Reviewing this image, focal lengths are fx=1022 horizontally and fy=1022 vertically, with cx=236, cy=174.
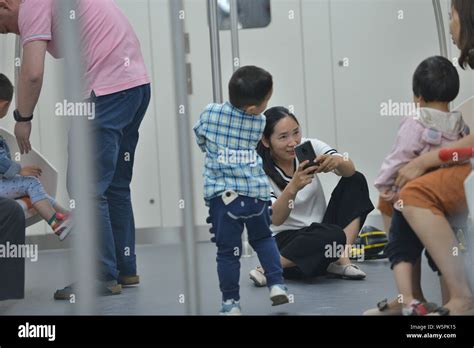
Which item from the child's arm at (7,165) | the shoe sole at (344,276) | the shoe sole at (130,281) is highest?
the child's arm at (7,165)

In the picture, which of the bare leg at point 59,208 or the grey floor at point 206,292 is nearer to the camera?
the grey floor at point 206,292

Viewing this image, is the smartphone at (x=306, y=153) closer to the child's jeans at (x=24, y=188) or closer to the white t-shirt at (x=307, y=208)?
the white t-shirt at (x=307, y=208)

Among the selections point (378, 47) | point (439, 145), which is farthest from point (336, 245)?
point (378, 47)

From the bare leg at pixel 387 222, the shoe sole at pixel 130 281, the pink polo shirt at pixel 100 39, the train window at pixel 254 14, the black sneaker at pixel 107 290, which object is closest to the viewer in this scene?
the bare leg at pixel 387 222

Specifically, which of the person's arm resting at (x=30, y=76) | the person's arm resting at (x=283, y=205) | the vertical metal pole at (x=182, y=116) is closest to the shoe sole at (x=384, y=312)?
the person's arm resting at (x=283, y=205)

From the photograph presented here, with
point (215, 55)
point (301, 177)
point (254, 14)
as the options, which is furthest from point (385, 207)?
point (254, 14)

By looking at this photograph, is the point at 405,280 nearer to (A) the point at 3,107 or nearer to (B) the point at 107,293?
(B) the point at 107,293

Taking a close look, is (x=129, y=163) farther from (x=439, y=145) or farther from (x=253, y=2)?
(x=253, y=2)

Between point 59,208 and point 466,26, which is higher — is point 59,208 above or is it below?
below

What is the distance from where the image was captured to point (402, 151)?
9.44 ft

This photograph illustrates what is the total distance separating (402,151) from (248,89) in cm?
48

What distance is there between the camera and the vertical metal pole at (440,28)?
396cm

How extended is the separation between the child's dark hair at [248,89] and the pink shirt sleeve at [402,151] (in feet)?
1.35
